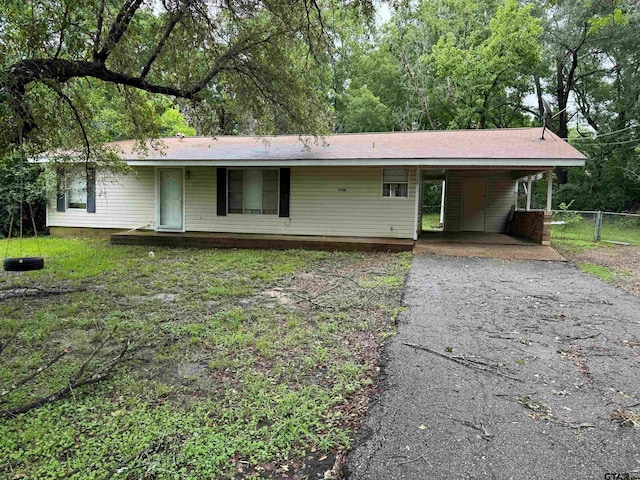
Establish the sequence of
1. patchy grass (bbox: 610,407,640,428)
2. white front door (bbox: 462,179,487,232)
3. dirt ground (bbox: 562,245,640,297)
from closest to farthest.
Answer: patchy grass (bbox: 610,407,640,428) < dirt ground (bbox: 562,245,640,297) < white front door (bbox: 462,179,487,232)

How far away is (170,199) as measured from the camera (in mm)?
11344

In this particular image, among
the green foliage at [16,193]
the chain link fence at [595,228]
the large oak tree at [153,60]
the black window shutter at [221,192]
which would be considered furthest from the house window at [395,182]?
the green foliage at [16,193]

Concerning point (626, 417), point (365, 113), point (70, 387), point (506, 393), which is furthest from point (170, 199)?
point (365, 113)

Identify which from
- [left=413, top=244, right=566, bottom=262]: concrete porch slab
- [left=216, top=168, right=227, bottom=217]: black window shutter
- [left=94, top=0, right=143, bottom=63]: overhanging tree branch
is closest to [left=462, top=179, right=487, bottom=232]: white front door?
[left=413, top=244, right=566, bottom=262]: concrete porch slab

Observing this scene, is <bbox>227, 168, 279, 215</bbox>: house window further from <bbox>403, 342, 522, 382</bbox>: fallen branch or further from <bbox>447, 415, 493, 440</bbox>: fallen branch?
<bbox>447, 415, 493, 440</bbox>: fallen branch

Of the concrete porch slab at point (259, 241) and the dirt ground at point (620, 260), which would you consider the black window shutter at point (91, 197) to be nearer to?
the concrete porch slab at point (259, 241)

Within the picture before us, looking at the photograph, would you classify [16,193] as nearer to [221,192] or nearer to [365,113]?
[221,192]

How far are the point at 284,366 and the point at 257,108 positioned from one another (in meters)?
6.49

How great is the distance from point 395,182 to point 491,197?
17.1ft

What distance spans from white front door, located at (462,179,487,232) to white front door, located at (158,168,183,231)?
9110 millimetres

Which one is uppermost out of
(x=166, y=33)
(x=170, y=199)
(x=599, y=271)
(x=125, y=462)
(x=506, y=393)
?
(x=166, y=33)

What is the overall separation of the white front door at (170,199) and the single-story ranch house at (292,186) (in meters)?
0.03

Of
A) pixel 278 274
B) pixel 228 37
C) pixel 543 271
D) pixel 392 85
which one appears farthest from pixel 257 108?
pixel 392 85

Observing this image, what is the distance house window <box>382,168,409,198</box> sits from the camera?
995 cm
